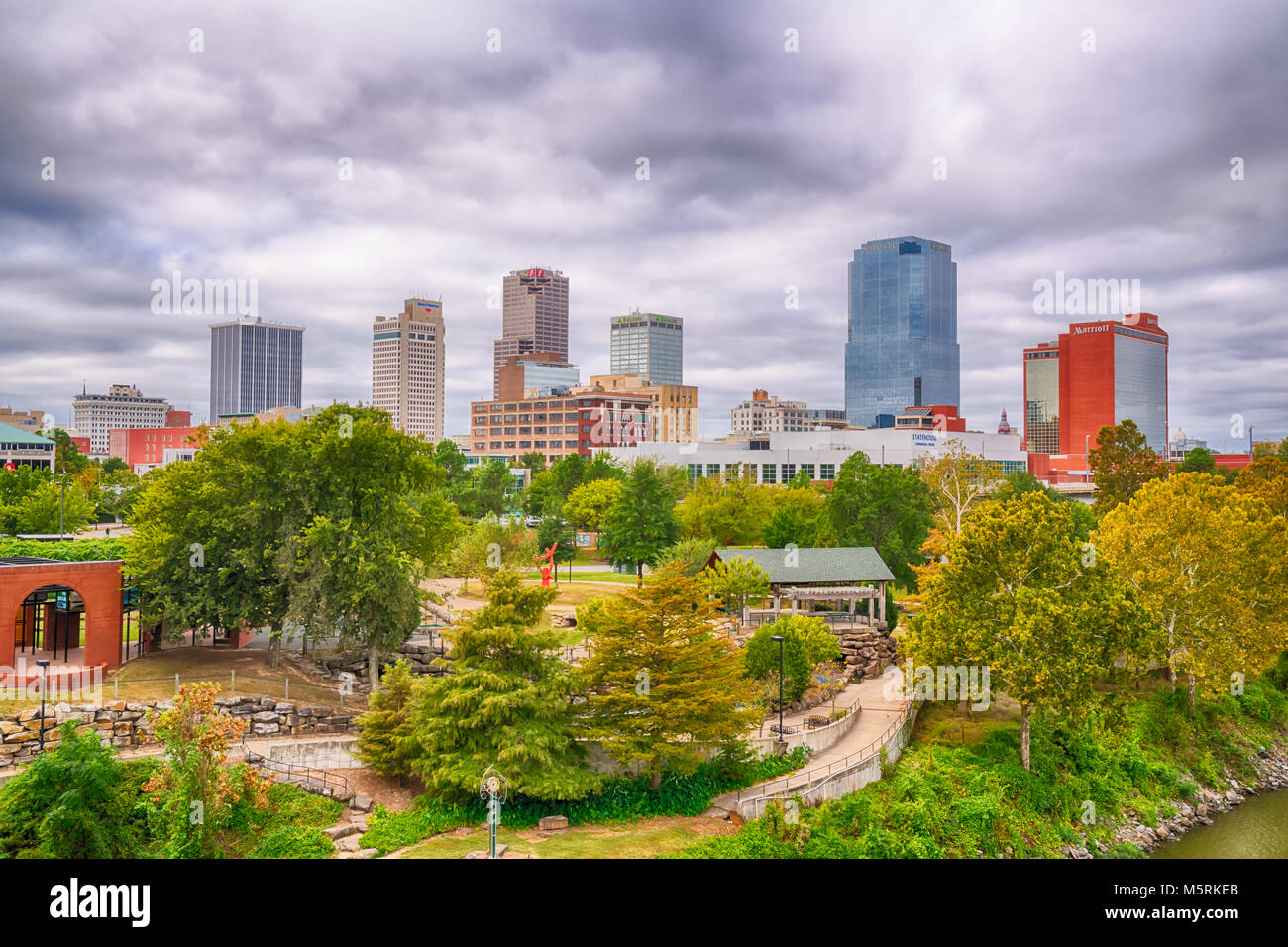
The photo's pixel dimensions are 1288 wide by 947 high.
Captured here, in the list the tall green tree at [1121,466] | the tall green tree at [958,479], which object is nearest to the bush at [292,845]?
the tall green tree at [958,479]

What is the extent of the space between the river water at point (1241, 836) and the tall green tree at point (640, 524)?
41.7 m

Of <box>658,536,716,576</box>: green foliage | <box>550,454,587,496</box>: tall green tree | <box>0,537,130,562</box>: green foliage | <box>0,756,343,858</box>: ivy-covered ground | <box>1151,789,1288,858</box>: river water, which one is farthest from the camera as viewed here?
<box>550,454,587,496</box>: tall green tree

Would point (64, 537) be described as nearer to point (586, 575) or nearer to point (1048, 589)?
point (586, 575)

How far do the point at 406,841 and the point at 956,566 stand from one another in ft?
76.6

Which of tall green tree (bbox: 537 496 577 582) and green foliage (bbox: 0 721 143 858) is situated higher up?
tall green tree (bbox: 537 496 577 582)

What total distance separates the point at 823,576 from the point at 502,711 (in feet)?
95.3

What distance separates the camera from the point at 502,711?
2903 cm

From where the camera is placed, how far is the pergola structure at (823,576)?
52906mm

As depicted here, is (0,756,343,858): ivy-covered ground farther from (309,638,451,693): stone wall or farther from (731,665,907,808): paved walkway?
(731,665,907,808): paved walkway

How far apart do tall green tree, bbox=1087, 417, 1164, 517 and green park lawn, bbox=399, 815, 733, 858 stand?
5170cm

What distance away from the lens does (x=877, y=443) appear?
13375cm

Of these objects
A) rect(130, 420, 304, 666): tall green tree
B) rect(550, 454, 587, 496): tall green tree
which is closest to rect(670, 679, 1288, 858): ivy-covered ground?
rect(130, 420, 304, 666): tall green tree

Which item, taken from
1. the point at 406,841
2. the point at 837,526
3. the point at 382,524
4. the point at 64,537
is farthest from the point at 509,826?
the point at 837,526

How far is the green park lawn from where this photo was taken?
25.7 meters
